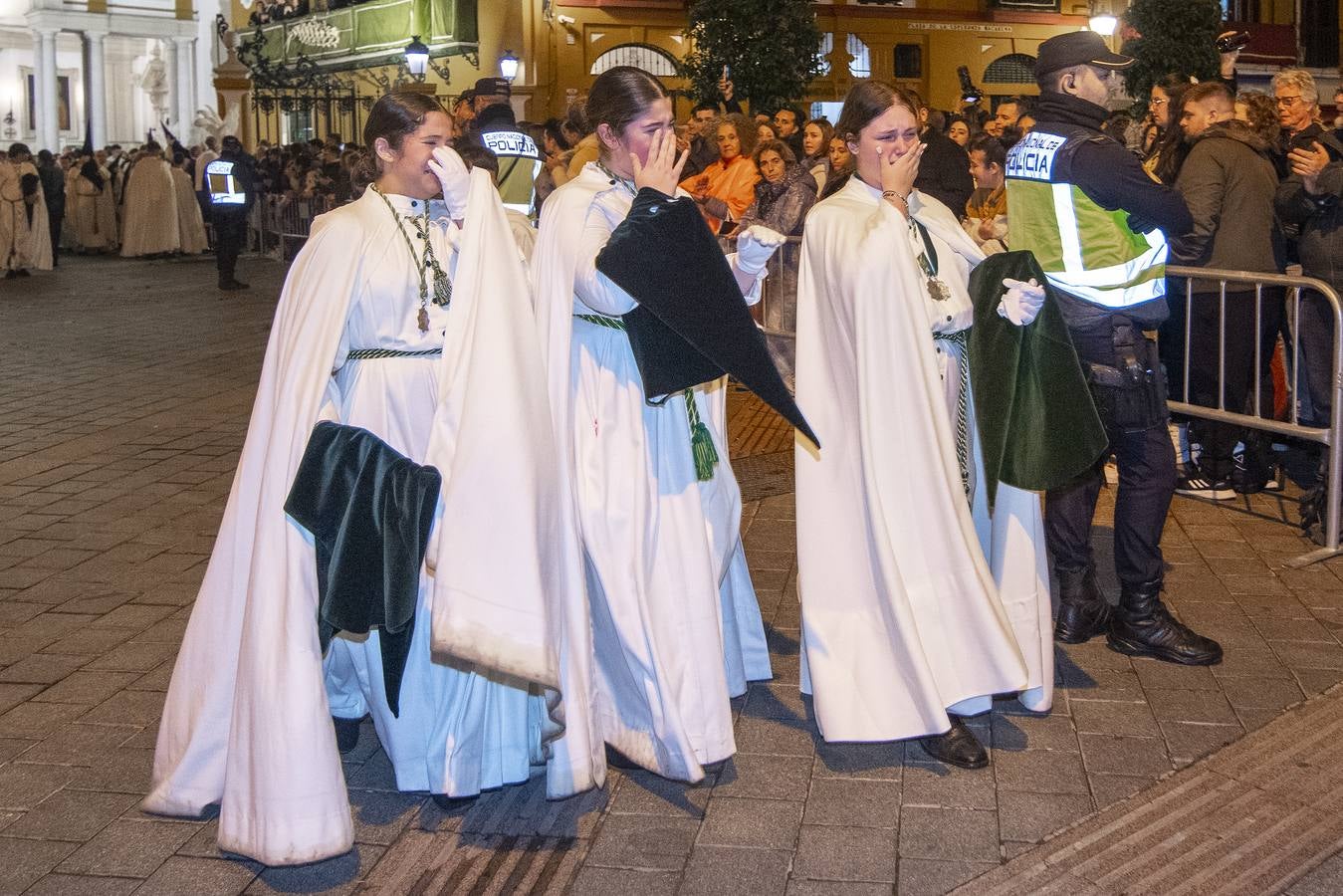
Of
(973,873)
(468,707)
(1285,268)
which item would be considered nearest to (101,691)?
(468,707)

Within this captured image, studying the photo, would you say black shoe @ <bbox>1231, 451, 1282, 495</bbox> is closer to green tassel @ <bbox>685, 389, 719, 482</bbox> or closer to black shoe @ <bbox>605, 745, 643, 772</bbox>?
green tassel @ <bbox>685, 389, 719, 482</bbox>

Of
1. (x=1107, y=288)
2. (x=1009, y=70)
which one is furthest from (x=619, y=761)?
(x=1009, y=70)

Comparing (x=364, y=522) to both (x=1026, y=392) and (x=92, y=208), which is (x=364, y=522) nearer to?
(x=1026, y=392)

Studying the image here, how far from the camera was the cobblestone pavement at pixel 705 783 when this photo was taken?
13.3 feet

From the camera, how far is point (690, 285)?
4.14m

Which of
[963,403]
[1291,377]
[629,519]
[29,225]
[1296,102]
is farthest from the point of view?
[29,225]

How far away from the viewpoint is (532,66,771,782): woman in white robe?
4406 millimetres

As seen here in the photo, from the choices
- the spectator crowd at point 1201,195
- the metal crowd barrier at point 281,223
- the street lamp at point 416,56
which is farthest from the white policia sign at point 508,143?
the street lamp at point 416,56

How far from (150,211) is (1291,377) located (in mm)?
22491

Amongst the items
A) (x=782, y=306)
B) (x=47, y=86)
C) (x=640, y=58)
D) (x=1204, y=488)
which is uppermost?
(x=47, y=86)

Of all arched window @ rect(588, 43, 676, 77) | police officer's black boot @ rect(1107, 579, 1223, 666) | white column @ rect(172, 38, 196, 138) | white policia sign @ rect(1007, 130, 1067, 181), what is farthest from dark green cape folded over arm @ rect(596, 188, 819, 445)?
white column @ rect(172, 38, 196, 138)

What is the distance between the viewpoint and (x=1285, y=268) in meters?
8.50

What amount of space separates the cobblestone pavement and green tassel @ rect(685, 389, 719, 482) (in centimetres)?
89

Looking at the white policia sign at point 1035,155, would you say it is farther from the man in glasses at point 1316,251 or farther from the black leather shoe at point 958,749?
the man in glasses at point 1316,251
